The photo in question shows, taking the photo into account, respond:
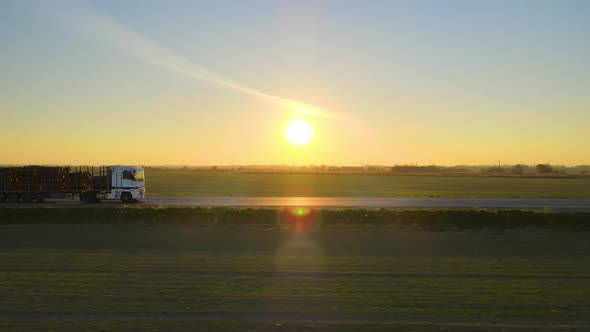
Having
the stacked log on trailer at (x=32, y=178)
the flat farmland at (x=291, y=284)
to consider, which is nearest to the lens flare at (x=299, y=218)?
the flat farmland at (x=291, y=284)

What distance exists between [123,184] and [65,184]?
4879mm

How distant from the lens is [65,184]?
47.3 m

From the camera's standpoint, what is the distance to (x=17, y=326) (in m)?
10.6

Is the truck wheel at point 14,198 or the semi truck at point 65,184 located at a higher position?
the semi truck at point 65,184

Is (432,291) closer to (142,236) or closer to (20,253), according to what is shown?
(20,253)

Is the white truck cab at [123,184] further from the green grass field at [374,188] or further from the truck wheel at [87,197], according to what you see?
the green grass field at [374,188]

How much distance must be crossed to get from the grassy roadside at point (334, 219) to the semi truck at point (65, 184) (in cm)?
1279

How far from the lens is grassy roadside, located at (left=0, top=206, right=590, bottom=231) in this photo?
104 ft

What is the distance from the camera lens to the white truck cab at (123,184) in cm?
4700

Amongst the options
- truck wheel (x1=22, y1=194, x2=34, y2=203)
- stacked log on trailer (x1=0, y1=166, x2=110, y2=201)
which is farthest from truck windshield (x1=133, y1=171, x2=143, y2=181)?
truck wheel (x1=22, y1=194, x2=34, y2=203)

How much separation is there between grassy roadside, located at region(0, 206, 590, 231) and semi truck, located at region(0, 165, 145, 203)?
1279 cm

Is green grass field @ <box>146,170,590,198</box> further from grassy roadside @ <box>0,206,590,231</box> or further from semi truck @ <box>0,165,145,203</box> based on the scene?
grassy roadside @ <box>0,206,590,231</box>

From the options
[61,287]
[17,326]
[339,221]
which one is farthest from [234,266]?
[339,221]

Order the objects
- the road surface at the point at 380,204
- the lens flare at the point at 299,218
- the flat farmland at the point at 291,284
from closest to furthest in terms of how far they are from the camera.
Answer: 1. the flat farmland at the point at 291,284
2. the lens flare at the point at 299,218
3. the road surface at the point at 380,204
